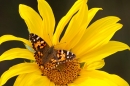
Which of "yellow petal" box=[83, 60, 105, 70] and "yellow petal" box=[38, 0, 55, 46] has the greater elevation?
"yellow petal" box=[38, 0, 55, 46]

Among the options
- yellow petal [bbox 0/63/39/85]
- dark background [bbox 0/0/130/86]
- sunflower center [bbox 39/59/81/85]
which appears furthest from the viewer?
dark background [bbox 0/0/130/86]

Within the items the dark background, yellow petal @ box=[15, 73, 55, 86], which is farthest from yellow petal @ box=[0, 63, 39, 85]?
the dark background

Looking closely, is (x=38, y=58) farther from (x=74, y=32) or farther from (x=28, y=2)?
(x=28, y=2)

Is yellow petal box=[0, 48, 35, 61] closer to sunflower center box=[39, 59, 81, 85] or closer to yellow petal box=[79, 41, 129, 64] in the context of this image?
sunflower center box=[39, 59, 81, 85]

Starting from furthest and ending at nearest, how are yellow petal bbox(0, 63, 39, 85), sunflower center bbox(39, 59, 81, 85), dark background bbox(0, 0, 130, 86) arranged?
1. dark background bbox(0, 0, 130, 86)
2. sunflower center bbox(39, 59, 81, 85)
3. yellow petal bbox(0, 63, 39, 85)

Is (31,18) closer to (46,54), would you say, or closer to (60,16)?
(46,54)

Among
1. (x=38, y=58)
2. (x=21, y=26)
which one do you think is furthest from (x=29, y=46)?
(x=21, y=26)

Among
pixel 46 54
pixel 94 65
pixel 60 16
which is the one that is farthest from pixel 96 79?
pixel 60 16
